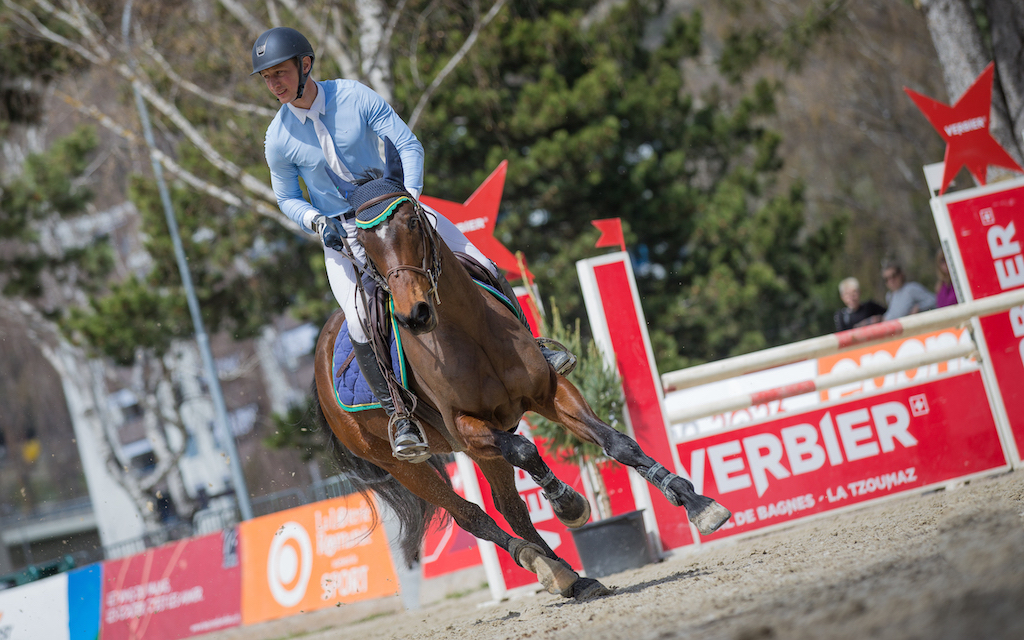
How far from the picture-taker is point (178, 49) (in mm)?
13820

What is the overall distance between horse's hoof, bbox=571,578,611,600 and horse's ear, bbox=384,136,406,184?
2.34 m

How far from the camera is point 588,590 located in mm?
4691

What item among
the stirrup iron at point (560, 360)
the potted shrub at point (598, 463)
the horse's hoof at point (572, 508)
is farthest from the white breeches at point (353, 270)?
the potted shrub at point (598, 463)

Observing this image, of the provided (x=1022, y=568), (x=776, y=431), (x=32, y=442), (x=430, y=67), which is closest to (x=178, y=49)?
(x=430, y=67)

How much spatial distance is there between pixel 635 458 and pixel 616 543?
2.07 m

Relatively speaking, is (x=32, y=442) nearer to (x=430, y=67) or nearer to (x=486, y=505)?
(x=430, y=67)

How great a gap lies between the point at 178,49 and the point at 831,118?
55.9 feet

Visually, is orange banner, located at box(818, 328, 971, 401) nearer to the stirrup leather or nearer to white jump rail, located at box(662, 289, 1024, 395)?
white jump rail, located at box(662, 289, 1024, 395)

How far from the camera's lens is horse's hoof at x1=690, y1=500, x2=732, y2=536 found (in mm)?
3996

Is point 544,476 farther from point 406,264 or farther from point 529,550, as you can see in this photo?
point 406,264

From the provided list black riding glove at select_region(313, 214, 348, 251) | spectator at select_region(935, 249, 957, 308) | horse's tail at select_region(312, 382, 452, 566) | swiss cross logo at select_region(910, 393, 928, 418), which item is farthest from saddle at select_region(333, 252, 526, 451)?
spectator at select_region(935, 249, 957, 308)

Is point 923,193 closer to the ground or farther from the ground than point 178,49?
closer to the ground


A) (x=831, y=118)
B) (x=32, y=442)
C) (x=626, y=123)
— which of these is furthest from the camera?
(x=32, y=442)

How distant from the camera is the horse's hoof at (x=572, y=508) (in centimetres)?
458
